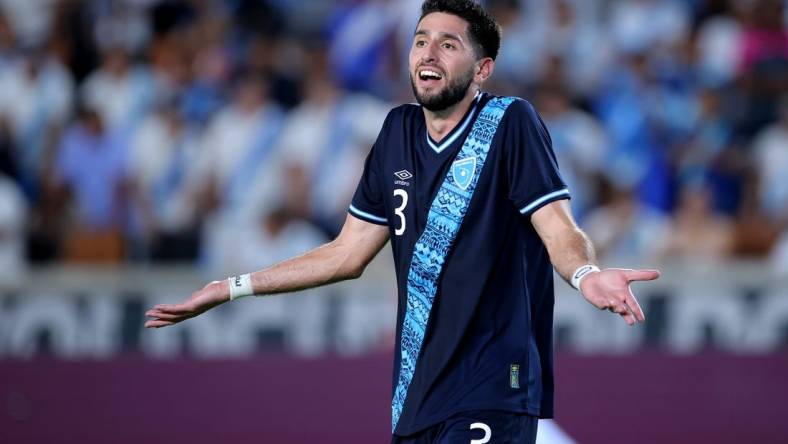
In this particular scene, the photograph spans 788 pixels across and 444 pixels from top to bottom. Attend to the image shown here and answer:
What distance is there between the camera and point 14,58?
1119cm

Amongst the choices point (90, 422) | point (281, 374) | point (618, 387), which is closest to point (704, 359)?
point (618, 387)

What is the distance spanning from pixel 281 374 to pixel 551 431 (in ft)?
6.07

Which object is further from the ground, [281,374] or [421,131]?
[421,131]

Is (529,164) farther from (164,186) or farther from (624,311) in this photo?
(164,186)

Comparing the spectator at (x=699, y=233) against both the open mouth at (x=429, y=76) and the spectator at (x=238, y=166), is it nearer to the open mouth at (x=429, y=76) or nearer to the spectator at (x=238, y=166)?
the spectator at (x=238, y=166)

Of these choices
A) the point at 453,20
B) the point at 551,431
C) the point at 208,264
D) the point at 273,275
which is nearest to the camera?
the point at 453,20

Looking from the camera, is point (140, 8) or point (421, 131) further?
point (140, 8)

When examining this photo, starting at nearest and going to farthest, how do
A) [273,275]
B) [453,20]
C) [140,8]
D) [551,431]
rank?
[453,20] < [273,275] < [551,431] < [140,8]

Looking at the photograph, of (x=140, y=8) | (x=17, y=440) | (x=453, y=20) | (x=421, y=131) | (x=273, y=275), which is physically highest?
(x=140, y=8)

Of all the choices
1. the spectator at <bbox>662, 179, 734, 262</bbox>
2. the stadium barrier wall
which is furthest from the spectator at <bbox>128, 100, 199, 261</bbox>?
the spectator at <bbox>662, 179, 734, 262</bbox>

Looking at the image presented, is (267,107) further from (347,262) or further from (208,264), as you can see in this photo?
(347,262)

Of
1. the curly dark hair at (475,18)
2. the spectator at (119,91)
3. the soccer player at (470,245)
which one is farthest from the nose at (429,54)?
the spectator at (119,91)

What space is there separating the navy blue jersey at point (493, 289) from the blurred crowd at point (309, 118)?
522cm

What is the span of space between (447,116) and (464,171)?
0.22 metres
